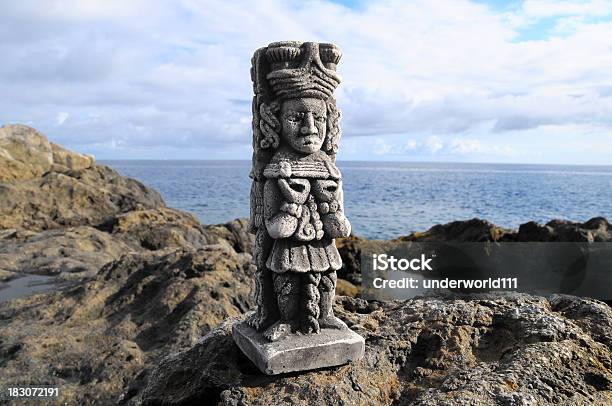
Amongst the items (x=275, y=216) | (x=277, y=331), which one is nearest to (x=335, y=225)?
(x=275, y=216)

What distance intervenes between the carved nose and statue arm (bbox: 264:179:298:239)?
21.6 inches

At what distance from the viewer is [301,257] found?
455 centimetres

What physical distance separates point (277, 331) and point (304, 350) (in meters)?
0.33

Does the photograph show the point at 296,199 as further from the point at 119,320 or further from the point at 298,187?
the point at 119,320

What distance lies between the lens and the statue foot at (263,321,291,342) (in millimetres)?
4395

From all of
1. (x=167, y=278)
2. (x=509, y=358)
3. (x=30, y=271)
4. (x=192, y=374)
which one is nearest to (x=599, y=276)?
(x=509, y=358)

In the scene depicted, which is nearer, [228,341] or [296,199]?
[296,199]

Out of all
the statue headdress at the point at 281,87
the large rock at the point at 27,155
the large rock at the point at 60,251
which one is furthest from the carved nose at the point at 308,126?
the large rock at the point at 27,155

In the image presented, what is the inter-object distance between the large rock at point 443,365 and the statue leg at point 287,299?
1.55ft

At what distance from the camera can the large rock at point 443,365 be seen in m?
3.90

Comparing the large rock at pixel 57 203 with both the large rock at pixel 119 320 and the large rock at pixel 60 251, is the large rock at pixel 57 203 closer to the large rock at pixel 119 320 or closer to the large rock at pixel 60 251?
the large rock at pixel 60 251

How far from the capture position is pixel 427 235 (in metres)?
17.0

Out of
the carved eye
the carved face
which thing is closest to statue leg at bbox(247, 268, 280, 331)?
the carved eye

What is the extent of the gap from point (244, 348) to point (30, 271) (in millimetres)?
7121
